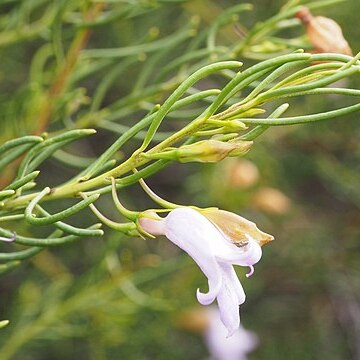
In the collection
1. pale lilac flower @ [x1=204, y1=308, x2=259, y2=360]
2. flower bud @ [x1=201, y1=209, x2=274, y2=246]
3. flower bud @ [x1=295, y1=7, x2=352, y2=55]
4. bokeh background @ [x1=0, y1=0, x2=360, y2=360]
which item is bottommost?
pale lilac flower @ [x1=204, y1=308, x2=259, y2=360]

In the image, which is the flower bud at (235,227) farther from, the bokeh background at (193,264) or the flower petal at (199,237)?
the bokeh background at (193,264)

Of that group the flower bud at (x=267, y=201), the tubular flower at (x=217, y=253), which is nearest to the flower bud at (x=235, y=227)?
the tubular flower at (x=217, y=253)

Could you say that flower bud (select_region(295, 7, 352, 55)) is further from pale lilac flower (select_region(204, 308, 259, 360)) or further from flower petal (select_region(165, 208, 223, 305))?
pale lilac flower (select_region(204, 308, 259, 360))

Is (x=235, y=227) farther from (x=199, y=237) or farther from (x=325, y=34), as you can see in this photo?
(x=325, y=34)

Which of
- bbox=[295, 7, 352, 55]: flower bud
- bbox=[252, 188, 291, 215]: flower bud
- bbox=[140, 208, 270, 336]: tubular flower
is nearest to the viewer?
bbox=[140, 208, 270, 336]: tubular flower

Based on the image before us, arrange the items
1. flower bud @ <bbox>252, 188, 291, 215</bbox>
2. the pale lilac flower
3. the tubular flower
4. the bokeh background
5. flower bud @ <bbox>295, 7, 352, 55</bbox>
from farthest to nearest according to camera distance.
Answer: the pale lilac flower, flower bud @ <bbox>252, 188, 291, 215</bbox>, the bokeh background, flower bud @ <bbox>295, 7, 352, 55</bbox>, the tubular flower

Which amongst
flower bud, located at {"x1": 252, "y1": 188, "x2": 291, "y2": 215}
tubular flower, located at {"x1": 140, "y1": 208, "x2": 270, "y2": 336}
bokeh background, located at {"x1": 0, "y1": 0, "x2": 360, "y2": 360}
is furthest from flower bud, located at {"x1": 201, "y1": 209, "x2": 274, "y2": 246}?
flower bud, located at {"x1": 252, "y1": 188, "x2": 291, "y2": 215}

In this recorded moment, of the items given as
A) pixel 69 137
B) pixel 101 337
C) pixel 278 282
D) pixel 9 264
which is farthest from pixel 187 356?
pixel 69 137
